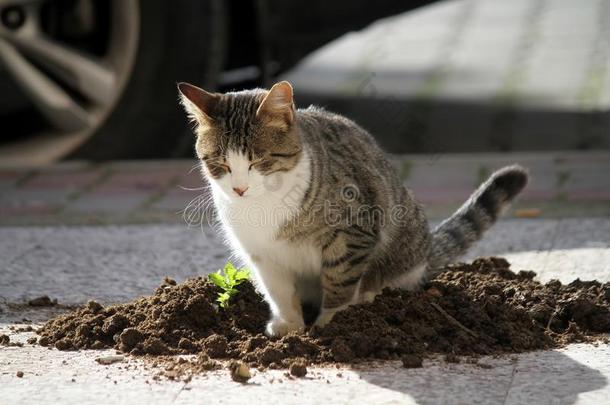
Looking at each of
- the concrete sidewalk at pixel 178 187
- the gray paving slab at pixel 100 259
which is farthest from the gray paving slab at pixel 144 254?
the concrete sidewalk at pixel 178 187

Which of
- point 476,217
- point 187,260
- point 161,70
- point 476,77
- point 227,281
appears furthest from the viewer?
point 476,77

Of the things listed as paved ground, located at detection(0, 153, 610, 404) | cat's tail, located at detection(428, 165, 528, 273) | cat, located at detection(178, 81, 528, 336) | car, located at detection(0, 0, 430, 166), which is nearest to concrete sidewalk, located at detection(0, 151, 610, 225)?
paved ground, located at detection(0, 153, 610, 404)

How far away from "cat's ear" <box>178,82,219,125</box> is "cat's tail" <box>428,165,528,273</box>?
3.98 feet

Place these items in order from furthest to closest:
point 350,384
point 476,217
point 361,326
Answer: point 476,217, point 361,326, point 350,384

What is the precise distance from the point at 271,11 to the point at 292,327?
3343mm

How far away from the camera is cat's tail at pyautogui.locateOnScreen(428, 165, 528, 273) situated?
16.0ft

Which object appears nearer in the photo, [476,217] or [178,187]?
[476,217]

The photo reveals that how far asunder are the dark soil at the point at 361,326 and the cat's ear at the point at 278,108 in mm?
760

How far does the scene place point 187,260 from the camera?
221 inches

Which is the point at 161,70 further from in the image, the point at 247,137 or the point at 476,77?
the point at 476,77

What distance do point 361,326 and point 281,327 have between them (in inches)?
14.0

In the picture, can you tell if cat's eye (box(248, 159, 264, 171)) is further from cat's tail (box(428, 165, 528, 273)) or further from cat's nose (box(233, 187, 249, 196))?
cat's tail (box(428, 165, 528, 273))

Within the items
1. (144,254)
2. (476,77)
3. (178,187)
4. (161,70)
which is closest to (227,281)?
(144,254)

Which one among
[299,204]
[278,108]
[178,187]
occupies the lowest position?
[178,187]
